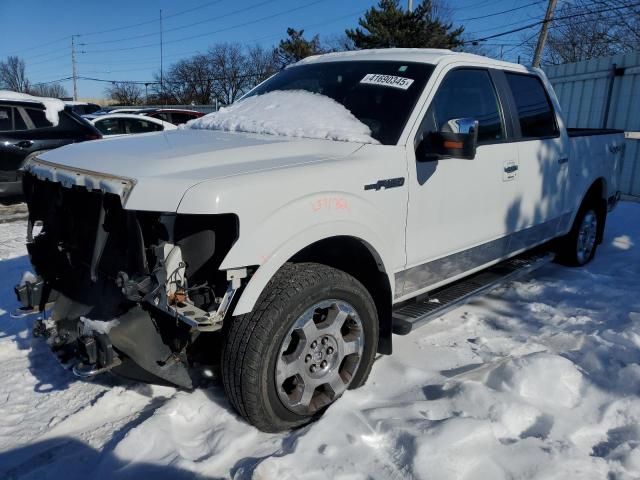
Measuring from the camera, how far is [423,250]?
3420 mm

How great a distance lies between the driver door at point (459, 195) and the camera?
10.9 feet

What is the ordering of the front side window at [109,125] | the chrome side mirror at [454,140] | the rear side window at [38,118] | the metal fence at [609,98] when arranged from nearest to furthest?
1. the chrome side mirror at [454,140]
2. the rear side window at [38,118]
3. the metal fence at [609,98]
4. the front side window at [109,125]

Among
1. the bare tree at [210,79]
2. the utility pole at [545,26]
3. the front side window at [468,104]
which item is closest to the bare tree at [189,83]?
the bare tree at [210,79]

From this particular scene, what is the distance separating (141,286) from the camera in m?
2.37

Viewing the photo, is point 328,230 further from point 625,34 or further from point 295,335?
point 625,34

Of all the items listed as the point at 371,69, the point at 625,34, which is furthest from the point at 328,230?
the point at 625,34

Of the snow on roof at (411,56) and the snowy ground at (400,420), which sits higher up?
the snow on roof at (411,56)

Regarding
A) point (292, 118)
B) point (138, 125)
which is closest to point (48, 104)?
point (138, 125)

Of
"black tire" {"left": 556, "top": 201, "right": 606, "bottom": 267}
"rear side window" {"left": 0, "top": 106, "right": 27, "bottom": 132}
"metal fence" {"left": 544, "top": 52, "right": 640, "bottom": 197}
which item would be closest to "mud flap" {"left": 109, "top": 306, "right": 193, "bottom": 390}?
"black tire" {"left": 556, "top": 201, "right": 606, "bottom": 267}

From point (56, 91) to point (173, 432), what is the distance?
8386 centimetres

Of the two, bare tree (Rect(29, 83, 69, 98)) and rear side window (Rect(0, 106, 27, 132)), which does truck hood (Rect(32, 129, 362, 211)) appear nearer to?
rear side window (Rect(0, 106, 27, 132))

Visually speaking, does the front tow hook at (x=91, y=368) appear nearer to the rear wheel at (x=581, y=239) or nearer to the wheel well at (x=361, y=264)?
the wheel well at (x=361, y=264)

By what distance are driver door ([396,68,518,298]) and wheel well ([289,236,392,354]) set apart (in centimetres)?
17

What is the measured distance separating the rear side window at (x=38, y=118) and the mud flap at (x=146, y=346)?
7663 mm
